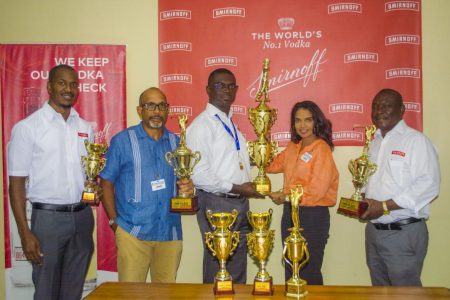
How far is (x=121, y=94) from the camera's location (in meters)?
4.02

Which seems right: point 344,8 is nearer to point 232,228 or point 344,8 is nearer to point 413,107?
point 413,107

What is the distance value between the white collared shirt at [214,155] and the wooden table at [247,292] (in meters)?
1.09

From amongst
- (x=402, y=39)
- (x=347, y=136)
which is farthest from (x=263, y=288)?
(x=402, y=39)

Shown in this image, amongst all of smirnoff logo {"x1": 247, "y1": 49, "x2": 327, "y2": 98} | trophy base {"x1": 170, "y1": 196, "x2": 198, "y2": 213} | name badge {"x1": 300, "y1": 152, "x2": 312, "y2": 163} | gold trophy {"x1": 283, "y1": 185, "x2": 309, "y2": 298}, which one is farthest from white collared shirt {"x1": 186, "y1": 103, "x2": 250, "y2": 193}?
gold trophy {"x1": 283, "y1": 185, "x2": 309, "y2": 298}

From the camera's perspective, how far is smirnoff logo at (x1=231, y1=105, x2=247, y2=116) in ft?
13.2

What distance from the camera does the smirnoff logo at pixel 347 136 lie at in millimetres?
3998

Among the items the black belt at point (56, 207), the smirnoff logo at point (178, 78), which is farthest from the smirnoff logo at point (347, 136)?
the black belt at point (56, 207)

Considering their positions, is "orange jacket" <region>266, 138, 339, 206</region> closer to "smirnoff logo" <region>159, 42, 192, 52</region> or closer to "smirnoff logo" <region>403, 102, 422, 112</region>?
"smirnoff logo" <region>403, 102, 422, 112</region>

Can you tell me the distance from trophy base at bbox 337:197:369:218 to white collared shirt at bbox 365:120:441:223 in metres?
0.18

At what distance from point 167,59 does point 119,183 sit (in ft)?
4.30

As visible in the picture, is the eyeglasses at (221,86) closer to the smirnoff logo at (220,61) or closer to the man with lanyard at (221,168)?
the man with lanyard at (221,168)

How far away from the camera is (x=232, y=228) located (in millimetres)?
3545

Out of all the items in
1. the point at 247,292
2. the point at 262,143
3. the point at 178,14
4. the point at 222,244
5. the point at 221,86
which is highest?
the point at 178,14

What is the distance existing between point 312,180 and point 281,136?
0.73 meters
